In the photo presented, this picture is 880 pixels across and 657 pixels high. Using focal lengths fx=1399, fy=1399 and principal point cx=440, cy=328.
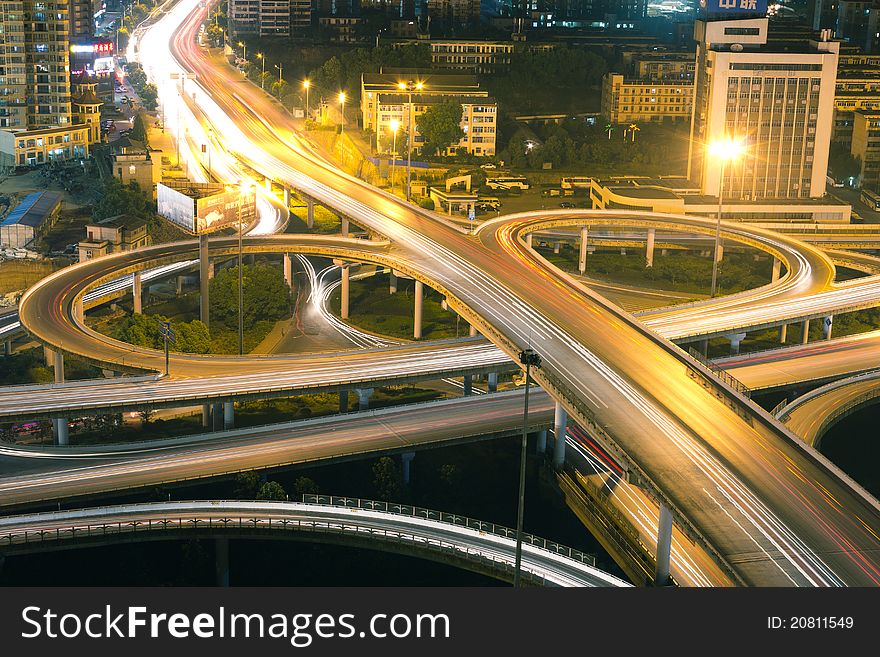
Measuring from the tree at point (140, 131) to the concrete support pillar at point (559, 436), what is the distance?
312 ft

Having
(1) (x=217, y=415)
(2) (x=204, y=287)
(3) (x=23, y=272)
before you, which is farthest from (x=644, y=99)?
(1) (x=217, y=415)

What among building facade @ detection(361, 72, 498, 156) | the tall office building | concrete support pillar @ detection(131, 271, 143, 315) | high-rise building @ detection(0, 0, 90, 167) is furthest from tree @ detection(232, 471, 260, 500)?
high-rise building @ detection(0, 0, 90, 167)

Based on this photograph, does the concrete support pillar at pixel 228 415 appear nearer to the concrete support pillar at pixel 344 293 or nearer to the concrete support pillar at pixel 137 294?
the concrete support pillar at pixel 137 294

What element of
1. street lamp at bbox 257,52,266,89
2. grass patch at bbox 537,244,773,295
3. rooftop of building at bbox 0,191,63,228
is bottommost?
grass patch at bbox 537,244,773,295

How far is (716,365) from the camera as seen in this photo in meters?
80.3

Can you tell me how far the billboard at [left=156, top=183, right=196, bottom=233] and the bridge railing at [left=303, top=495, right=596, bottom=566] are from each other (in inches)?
1776

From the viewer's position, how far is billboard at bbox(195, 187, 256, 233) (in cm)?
10438

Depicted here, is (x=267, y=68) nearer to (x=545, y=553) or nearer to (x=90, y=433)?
(x=90, y=433)

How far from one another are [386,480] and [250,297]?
104 feet

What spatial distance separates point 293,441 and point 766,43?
76715mm

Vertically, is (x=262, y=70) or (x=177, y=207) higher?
(x=262, y=70)

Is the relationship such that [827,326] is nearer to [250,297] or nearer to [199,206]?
[250,297]

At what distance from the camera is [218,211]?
10681 centimetres

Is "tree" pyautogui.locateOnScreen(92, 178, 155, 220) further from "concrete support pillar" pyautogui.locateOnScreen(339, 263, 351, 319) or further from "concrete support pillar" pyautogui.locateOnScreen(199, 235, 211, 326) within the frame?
"concrete support pillar" pyautogui.locateOnScreen(199, 235, 211, 326)
